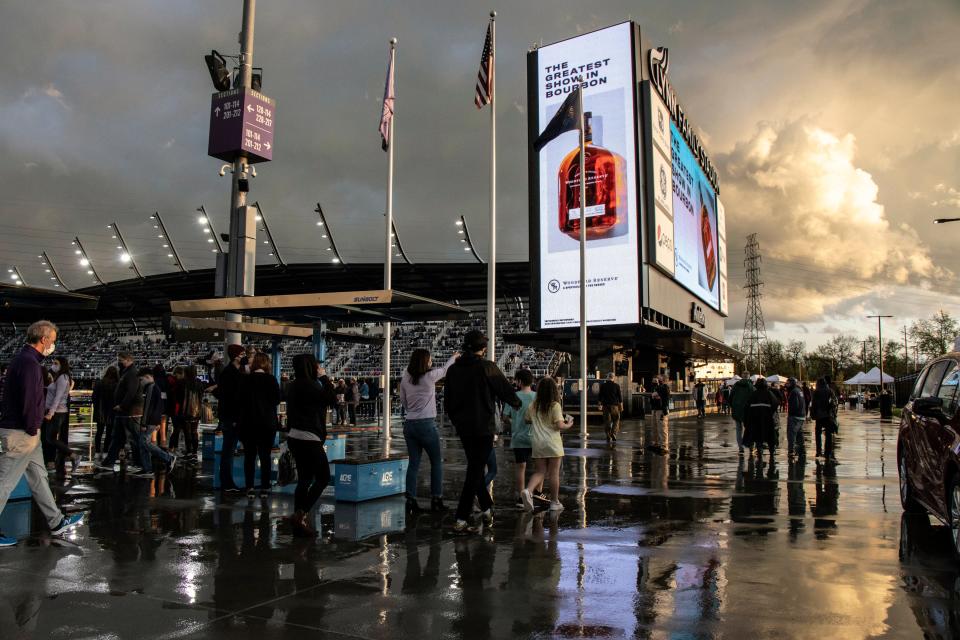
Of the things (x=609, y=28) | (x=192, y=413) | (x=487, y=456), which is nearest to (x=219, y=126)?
(x=192, y=413)

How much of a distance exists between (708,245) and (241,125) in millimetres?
48646

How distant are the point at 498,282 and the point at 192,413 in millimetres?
41277

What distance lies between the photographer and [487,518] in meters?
7.58

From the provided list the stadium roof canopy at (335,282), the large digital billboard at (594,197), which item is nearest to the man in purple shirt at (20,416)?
the large digital billboard at (594,197)

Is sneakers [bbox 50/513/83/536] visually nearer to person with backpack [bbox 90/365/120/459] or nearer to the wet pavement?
the wet pavement

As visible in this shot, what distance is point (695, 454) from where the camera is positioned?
15.7 m

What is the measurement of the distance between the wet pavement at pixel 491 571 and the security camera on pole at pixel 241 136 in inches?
201

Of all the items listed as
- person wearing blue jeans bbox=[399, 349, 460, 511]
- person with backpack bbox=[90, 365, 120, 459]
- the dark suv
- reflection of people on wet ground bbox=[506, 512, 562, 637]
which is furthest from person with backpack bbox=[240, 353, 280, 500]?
the dark suv

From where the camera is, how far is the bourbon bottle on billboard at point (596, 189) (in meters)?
37.8

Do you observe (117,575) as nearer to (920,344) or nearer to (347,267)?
(347,267)

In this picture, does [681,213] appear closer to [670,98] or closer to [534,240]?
[670,98]

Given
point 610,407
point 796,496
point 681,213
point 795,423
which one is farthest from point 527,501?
point 681,213

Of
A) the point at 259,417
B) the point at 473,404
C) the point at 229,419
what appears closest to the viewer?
the point at 473,404

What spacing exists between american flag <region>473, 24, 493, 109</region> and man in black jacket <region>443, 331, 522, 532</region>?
1209 centimetres
